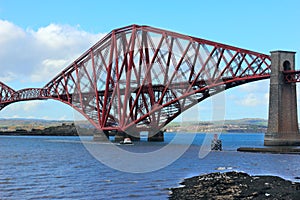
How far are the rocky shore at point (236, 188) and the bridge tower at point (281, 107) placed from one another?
141ft

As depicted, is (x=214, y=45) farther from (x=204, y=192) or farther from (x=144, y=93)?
(x=204, y=192)

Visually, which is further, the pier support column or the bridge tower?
the pier support column

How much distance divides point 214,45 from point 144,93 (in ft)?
75.8

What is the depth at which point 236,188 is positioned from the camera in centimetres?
3216

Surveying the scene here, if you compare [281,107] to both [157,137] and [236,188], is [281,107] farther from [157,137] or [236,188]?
[236,188]

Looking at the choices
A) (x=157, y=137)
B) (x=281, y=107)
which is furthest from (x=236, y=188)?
(x=157, y=137)

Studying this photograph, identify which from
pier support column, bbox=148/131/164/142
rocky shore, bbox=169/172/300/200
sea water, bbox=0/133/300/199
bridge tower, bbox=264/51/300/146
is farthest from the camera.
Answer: pier support column, bbox=148/131/164/142

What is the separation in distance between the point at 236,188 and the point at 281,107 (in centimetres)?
5064

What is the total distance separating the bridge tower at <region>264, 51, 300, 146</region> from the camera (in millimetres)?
79125

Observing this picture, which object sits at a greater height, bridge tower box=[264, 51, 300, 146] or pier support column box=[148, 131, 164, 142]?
bridge tower box=[264, 51, 300, 146]

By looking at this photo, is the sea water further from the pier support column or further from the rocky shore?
the pier support column

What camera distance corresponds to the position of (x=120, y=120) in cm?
10606

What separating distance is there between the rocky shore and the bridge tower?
141 ft

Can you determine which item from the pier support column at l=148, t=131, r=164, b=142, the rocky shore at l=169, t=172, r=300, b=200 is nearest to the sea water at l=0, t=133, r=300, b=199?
the rocky shore at l=169, t=172, r=300, b=200
